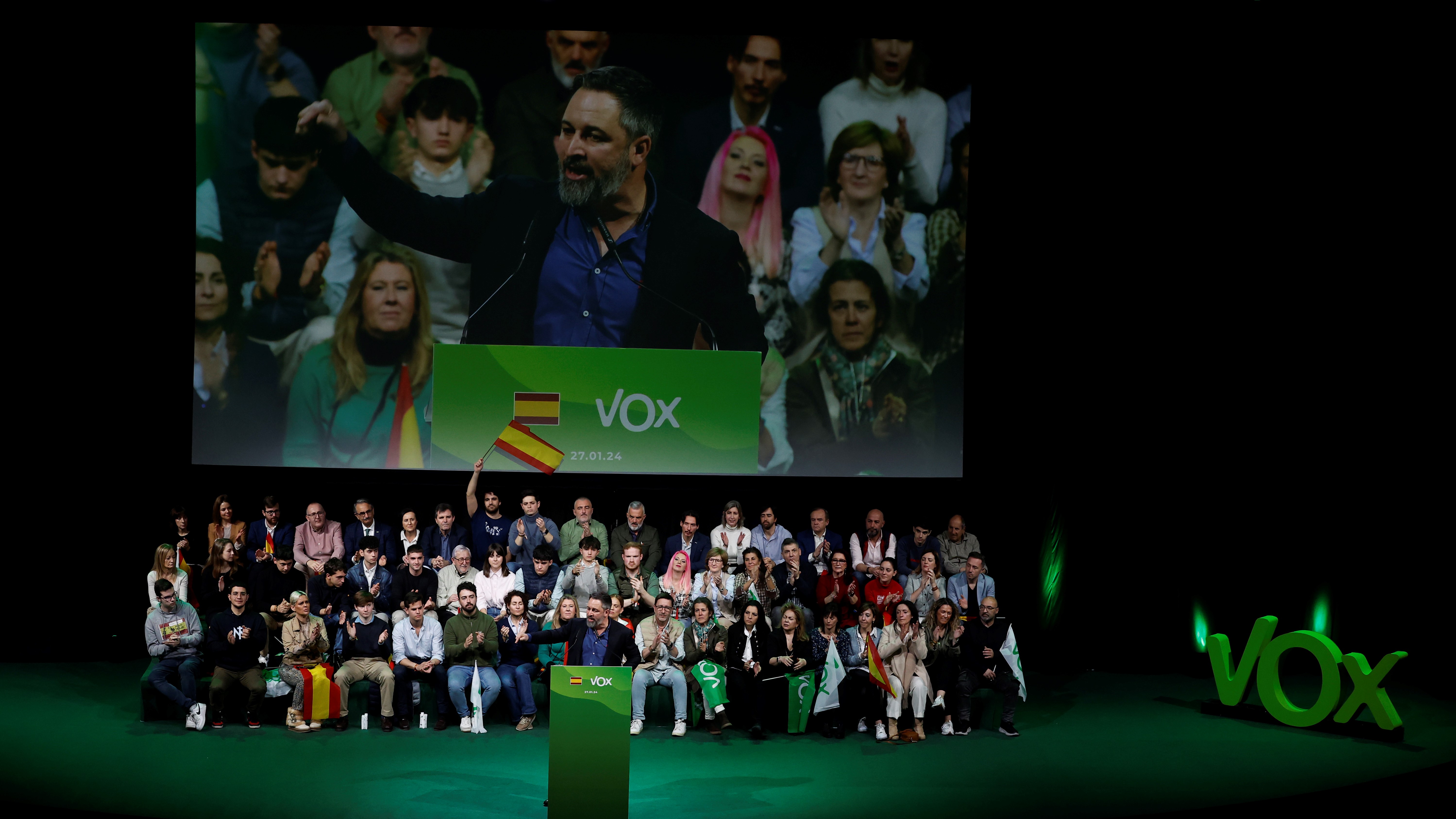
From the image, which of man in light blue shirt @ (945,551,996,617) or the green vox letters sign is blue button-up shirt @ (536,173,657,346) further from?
the green vox letters sign

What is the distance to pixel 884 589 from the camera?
9102 millimetres

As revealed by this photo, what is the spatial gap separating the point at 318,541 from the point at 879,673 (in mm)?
4260

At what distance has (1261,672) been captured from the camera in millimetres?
8633

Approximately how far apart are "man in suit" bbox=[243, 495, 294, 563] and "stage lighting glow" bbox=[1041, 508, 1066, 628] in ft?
19.5

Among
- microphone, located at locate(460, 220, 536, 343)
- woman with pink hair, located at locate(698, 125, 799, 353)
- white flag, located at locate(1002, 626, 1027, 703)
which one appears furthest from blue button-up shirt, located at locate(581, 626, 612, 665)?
woman with pink hair, located at locate(698, 125, 799, 353)

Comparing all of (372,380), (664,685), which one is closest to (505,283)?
(372,380)

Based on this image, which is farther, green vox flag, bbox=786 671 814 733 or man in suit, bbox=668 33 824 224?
man in suit, bbox=668 33 824 224

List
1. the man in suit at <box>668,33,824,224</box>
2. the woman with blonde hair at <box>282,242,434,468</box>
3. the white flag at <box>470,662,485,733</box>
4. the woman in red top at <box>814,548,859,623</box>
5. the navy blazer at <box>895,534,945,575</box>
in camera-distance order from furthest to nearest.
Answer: the man in suit at <box>668,33,824,224</box>
the woman with blonde hair at <box>282,242,434,468</box>
the navy blazer at <box>895,534,945,575</box>
the woman in red top at <box>814,548,859,623</box>
the white flag at <box>470,662,485,733</box>

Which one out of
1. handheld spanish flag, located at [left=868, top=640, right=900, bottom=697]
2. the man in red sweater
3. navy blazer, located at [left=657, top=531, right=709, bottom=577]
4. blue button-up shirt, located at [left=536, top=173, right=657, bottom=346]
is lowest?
handheld spanish flag, located at [left=868, top=640, right=900, bottom=697]

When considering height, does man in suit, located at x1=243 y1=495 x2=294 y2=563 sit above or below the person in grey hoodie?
above

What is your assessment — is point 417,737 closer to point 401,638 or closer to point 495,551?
point 401,638

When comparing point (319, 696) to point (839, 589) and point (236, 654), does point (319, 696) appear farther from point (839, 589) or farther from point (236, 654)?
point (839, 589)

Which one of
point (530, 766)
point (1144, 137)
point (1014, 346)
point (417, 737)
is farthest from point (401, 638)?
point (1144, 137)

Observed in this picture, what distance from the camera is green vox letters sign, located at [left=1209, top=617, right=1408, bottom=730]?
8.16 m
